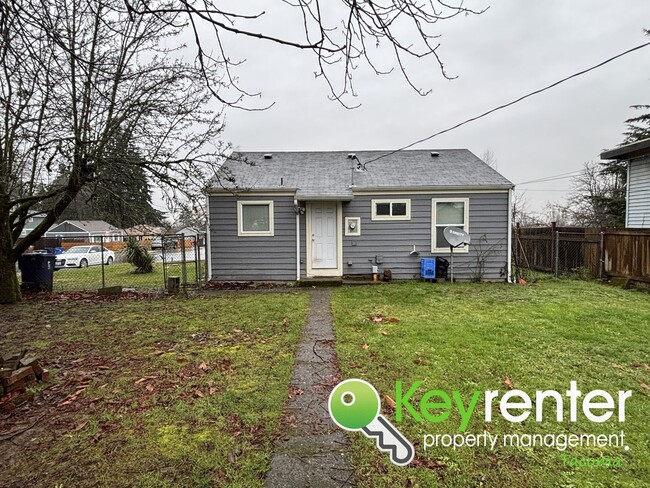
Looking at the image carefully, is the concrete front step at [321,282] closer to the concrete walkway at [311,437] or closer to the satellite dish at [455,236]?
the satellite dish at [455,236]

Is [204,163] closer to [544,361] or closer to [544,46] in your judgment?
[544,46]

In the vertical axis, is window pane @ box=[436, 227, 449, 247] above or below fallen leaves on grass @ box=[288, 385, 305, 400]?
above

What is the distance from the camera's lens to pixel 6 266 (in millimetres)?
7773

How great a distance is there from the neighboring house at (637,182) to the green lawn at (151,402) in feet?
35.1

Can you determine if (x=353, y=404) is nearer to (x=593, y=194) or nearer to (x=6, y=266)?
(x=6, y=266)

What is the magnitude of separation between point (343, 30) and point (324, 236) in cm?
771

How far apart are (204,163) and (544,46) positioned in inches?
254

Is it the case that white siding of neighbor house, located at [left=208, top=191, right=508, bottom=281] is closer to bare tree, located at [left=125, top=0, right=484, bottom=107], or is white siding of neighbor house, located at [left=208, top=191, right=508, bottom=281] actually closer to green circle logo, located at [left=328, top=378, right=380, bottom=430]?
green circle logo, located at [left=328, top=378, right=380, bottom=430]

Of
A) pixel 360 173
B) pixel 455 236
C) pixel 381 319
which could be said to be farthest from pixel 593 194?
pixel 381 319

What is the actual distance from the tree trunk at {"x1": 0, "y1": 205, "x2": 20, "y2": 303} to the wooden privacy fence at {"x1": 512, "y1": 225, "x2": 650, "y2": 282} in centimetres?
1443

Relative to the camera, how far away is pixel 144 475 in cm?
Answer: 208

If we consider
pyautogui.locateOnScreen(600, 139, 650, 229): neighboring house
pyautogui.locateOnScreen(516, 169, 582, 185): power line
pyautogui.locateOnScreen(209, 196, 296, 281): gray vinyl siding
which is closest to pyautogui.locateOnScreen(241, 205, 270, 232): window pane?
pyautogui.locateOnScreen(209, 196, 296, 281): gray vinyl siding

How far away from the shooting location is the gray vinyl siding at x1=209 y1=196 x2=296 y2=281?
9734mm

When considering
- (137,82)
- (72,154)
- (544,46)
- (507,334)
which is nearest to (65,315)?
(72,154)
